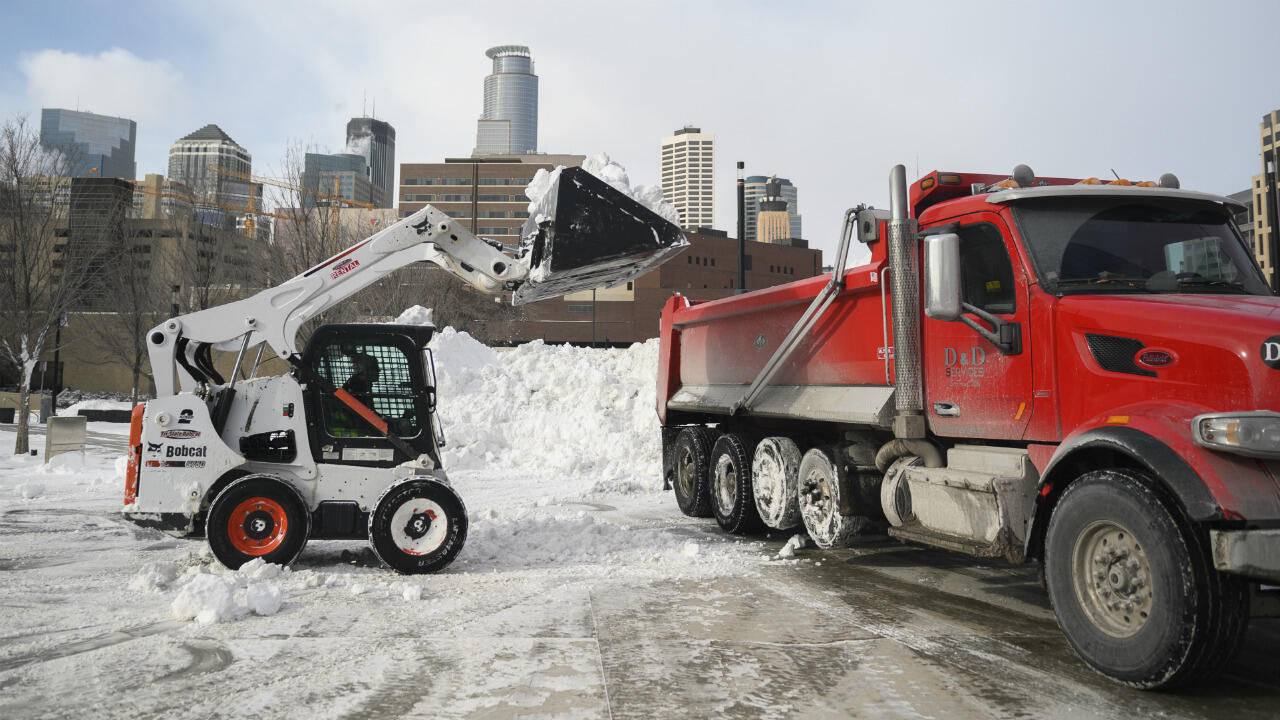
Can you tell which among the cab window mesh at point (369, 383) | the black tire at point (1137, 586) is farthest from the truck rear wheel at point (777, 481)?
the black tire at point (1137, 586)

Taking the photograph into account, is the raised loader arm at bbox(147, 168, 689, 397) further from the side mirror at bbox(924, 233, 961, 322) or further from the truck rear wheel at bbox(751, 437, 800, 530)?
the side mirror at bbox(924, 233, 961, 322)

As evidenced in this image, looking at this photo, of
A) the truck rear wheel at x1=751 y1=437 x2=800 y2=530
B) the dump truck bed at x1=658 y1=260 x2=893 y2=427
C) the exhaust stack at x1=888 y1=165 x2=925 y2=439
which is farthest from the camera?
the truck rear wheel at x1=751 y1=437 x2=800 y2=530

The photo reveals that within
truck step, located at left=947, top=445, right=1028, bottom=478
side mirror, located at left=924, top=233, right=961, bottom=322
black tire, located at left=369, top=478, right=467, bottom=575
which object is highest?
side mirror, located at left=924, top=233, right=961, bottom=322

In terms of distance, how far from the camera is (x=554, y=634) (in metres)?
5.29

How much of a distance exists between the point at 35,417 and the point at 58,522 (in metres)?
27.8

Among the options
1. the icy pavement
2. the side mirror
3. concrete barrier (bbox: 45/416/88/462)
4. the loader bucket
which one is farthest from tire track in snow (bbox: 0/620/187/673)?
concrete barrier (bbox: 45/416/88/462)

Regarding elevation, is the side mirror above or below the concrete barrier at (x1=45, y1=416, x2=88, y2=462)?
above

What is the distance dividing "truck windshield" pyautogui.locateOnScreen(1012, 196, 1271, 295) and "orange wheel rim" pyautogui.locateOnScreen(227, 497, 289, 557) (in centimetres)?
612

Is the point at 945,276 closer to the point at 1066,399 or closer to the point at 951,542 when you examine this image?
the point at 1066,399

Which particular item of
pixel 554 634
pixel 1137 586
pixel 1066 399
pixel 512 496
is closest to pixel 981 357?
pixel 1066 399

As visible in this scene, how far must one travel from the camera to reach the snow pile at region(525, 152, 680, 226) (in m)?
7.71

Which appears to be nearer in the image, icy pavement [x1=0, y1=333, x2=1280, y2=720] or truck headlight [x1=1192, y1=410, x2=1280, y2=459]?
truck headlight [x1=1192, y1=410, x2=1280, y2=459]

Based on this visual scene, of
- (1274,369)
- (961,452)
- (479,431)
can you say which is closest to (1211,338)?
(1274,369)

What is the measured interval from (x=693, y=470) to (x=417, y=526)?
4.19 meters
